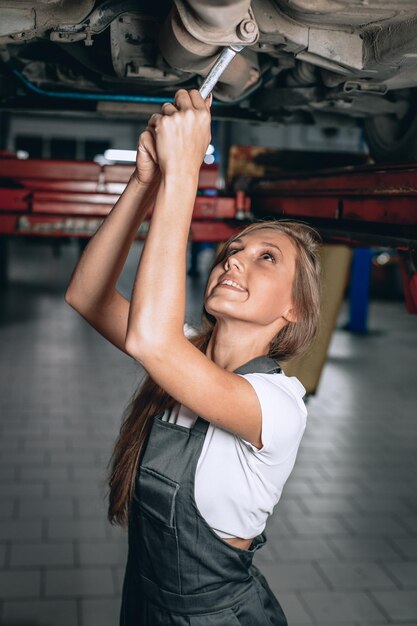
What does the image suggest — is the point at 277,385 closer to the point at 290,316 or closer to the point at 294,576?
the point at 290,316

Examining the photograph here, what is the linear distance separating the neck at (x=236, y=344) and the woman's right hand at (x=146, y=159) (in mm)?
324

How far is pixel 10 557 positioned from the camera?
291cm

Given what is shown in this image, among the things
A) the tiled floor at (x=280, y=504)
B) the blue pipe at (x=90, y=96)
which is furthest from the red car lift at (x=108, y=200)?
the tiled floor at (x=280, y=504)

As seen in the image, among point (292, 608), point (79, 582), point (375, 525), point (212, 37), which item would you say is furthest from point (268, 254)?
point (375, 525)

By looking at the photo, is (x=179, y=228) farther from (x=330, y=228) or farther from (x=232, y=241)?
(x=330, y=228)

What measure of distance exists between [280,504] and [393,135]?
193cm

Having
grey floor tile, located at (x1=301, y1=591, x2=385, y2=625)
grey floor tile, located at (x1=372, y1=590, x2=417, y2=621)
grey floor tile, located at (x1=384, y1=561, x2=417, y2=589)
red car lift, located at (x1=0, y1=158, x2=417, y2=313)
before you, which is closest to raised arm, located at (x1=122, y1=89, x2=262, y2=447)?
red car lift, located at (x1=0, y1=158, x2=417, y2=313)

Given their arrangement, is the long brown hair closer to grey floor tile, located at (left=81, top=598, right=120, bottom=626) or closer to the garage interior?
the garage interior

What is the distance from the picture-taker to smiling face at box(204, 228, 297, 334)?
132 centimetres

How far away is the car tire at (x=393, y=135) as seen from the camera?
3297 mm

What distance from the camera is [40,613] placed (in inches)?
101

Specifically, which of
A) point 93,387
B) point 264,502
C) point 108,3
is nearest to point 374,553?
point 264,502

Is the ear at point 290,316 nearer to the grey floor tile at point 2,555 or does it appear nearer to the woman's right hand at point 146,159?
the woman's right hand at point 146,159

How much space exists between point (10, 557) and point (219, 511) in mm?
1915
